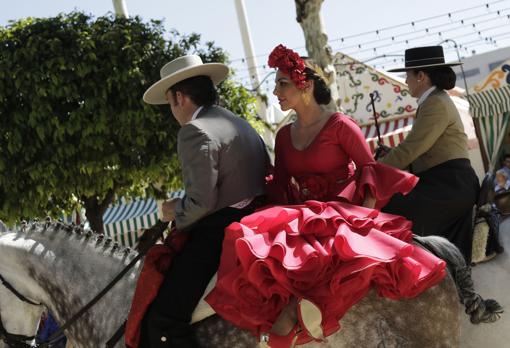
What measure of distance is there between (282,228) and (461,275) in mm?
1081

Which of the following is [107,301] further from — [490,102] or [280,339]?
[490,102]

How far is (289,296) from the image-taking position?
3646 millimetres

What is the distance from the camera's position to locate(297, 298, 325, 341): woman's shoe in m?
3.53

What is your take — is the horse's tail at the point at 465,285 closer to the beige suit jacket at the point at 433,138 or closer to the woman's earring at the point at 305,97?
the beige suit jacket at the point at 433,138

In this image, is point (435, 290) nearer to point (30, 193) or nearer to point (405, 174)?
A: point (405, 174)

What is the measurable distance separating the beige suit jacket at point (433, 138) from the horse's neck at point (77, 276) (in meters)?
1.89

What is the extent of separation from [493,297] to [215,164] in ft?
5.86

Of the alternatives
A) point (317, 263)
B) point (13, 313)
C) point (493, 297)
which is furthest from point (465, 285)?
point (13, 313)

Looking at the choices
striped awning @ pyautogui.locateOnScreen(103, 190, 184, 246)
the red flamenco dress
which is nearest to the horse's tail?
the red flamenco dress

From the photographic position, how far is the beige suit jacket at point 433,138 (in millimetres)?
4699

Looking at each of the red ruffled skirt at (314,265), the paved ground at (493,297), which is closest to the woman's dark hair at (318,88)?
the red ruffled skirt at (314,265)

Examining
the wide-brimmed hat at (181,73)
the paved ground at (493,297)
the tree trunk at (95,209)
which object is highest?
the wide-brimmed hat at (181,73)

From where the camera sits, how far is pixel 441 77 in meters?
5.01

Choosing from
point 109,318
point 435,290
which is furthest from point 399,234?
point 109,318
